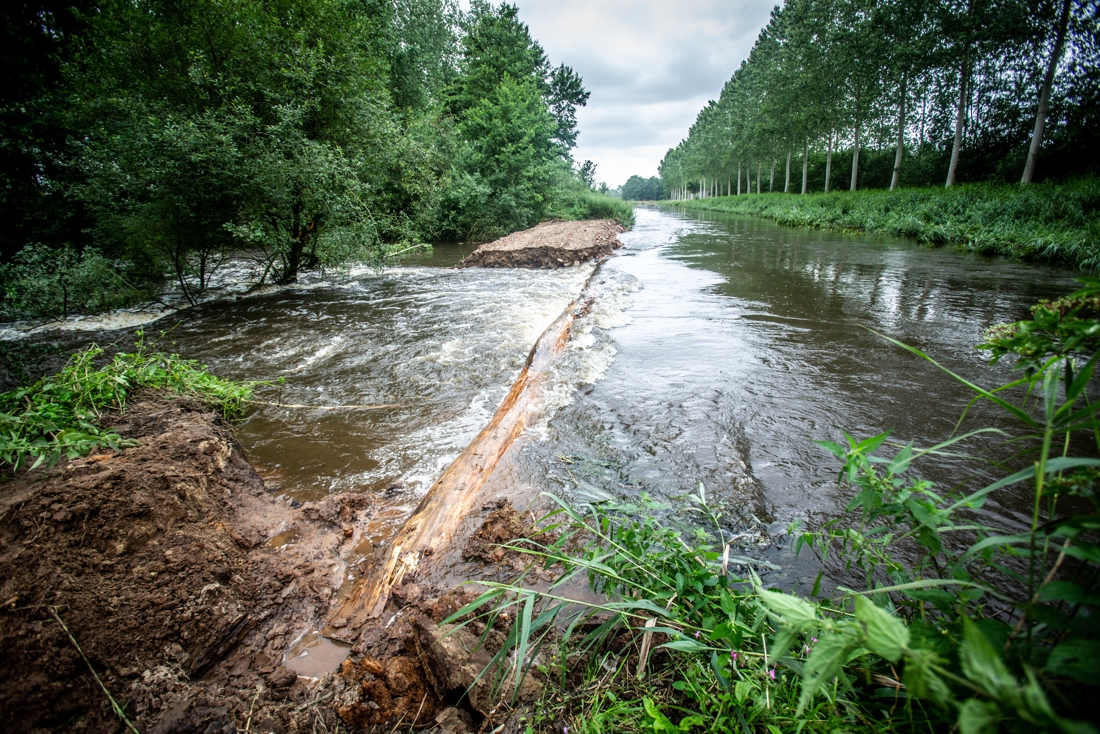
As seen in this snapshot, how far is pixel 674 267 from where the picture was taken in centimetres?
1204

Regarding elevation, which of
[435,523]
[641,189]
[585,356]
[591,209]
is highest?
[641,189]

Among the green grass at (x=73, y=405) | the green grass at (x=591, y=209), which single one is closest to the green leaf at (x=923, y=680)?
the green grass at (x=73, y=405)

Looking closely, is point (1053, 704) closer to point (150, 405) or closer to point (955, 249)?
point (150, 405)

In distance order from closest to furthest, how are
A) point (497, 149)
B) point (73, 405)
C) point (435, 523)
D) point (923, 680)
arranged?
point (923, 680)
point (435, 523)
point (73, 405)
point (497, 149)

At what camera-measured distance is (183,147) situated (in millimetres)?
6996

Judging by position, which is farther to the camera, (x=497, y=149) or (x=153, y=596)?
(x=497, y=149)

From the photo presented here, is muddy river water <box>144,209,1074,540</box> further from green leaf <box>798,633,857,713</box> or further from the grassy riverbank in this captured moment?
green leaf <box>798,633,857,713</box>

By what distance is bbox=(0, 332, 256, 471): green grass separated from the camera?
91.1 inches

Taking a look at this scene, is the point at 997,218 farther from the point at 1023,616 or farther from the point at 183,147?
the point at 183,147

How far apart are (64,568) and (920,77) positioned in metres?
30.2

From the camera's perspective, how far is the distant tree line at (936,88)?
1622 cm

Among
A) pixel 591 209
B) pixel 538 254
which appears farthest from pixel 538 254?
pixel 591 209

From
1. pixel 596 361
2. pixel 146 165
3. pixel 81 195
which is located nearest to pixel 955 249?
pixel 596 361

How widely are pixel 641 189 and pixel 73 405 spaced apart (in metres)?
178
